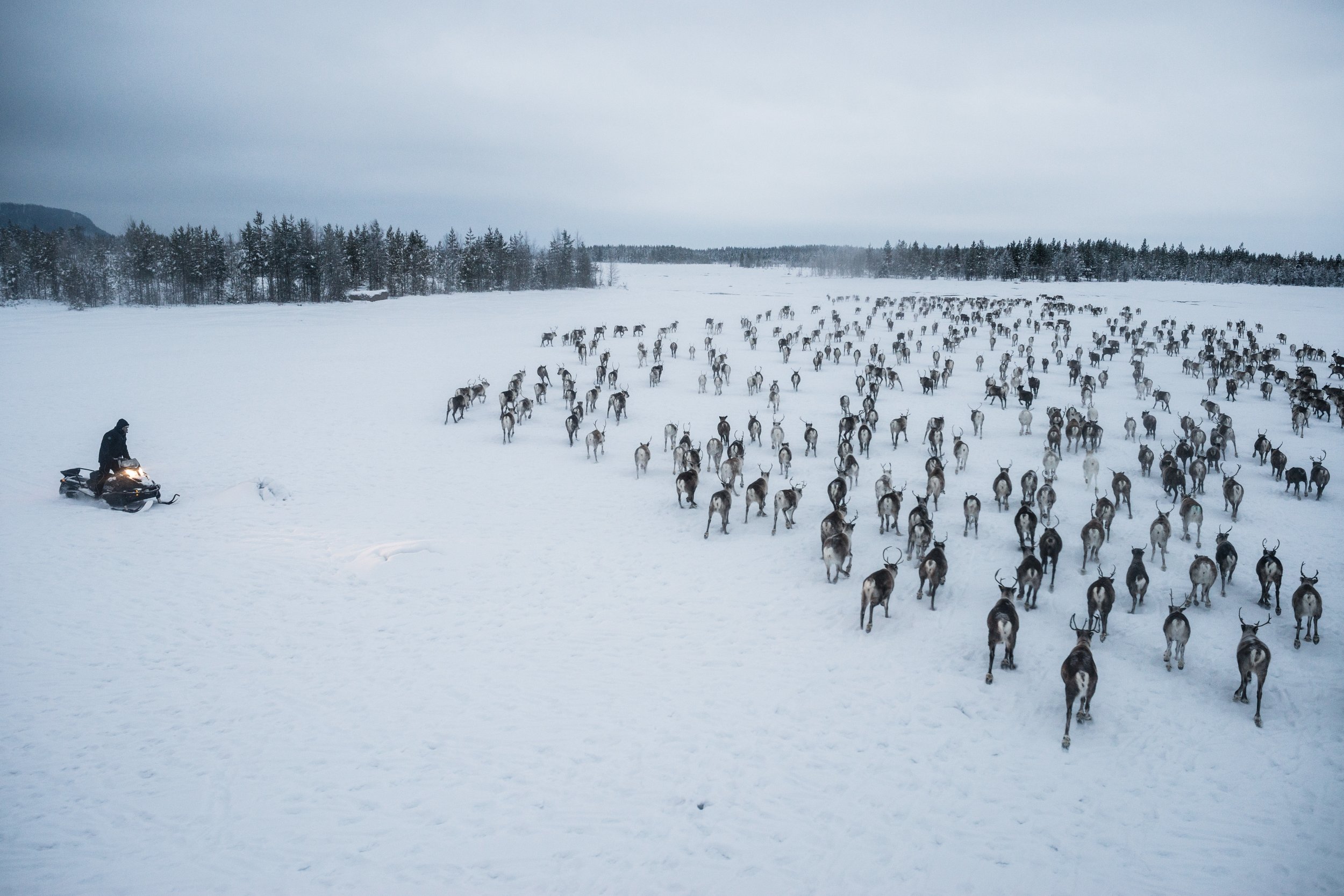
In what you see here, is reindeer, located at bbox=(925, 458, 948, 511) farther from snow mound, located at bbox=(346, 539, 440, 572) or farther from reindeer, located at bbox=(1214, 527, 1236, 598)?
snow mound, located at bbox=(346, 539, 440, 572)

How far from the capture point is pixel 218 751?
784cm

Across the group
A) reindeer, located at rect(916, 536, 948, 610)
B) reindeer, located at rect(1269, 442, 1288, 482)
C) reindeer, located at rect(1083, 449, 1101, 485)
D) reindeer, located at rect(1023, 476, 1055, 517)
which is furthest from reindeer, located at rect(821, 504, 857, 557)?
reindeer, located at rect(1269, 442, 1288, 482)

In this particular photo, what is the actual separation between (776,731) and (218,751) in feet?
23.1

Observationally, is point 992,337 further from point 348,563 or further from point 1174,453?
point 348,563

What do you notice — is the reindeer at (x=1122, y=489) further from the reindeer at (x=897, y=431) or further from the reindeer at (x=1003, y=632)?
the reindeer at (x=1003, y=632)

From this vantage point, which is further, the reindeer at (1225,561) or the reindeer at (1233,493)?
Answer: the reindeer at (1233,493)

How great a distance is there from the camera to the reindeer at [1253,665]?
8820 mm

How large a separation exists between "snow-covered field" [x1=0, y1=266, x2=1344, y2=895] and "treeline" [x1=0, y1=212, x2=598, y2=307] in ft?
207

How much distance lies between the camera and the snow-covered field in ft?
21.8

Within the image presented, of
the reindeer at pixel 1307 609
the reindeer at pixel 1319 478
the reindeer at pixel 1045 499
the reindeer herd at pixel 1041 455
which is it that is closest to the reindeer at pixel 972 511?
the reindeer herd at pixel 1041 455

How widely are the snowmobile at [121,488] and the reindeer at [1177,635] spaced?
2143cm

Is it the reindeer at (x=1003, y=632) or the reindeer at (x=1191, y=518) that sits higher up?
the reindeer at (x=1191, y=518)

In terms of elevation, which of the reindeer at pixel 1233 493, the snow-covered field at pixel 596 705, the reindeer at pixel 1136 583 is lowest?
the snow-covered field at pixel 596 705

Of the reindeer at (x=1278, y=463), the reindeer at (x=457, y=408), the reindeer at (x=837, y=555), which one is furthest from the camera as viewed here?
the reindeer at (x=457, y=408)
